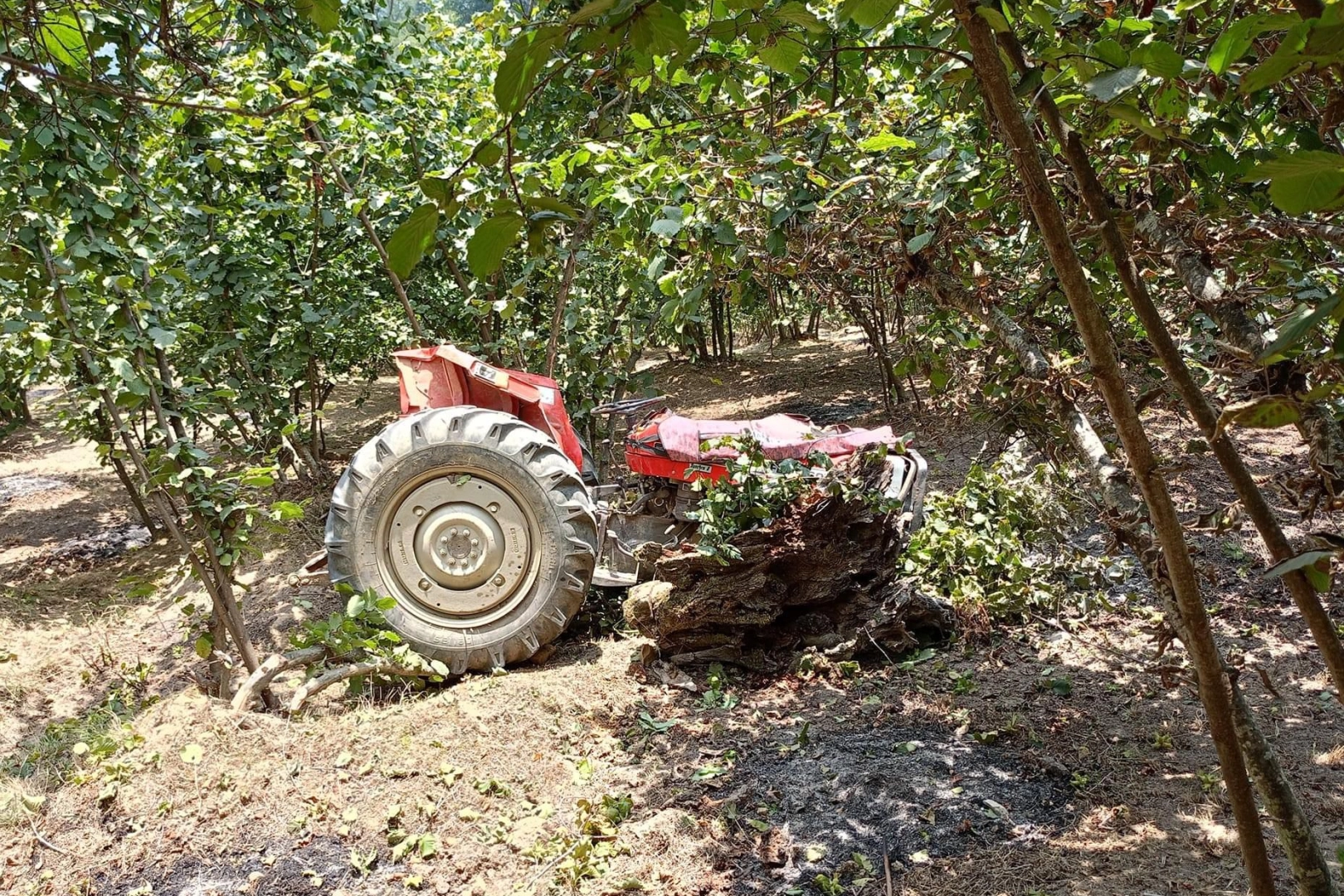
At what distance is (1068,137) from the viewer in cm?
134

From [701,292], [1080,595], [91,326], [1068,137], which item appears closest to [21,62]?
[701,292]

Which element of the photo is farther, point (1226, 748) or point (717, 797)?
point (717, 797)

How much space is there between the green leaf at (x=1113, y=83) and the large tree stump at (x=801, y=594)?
3342 millimetres

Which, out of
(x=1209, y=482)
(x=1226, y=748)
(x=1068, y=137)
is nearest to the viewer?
(x=1226, y=748)

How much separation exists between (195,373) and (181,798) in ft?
18.0

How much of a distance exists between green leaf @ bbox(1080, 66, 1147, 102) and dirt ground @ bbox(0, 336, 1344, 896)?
1.19 meters

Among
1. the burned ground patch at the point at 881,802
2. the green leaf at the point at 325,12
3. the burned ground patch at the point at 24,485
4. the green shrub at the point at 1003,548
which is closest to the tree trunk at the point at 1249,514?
the green leaf at the point at 325,12

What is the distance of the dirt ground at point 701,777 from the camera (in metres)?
2.75

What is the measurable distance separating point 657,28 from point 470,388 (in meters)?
4.61

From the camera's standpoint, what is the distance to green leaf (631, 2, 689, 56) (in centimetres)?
81

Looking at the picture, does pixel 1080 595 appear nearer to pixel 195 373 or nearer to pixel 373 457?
pixel 373 457

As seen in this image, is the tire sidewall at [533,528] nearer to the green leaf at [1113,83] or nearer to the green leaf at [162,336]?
the green leaf at [162,336]

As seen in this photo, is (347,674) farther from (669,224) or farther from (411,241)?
(411,241)

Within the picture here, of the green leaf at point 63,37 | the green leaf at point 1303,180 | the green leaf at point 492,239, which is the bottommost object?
the green leaf at point 1303,180
